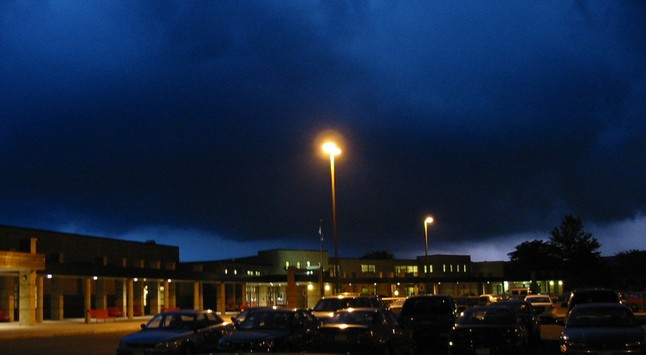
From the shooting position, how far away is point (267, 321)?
70.7 ft

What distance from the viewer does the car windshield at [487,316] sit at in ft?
68.1

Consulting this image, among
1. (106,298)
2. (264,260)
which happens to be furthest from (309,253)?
(106,298)

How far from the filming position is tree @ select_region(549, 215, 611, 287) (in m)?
108

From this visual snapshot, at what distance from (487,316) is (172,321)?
870 cm

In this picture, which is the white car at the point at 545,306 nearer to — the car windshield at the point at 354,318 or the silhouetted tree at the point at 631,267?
the car windshield at the point at 354,318

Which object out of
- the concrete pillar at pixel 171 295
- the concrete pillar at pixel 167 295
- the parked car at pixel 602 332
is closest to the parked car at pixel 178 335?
the parked car at pixel 602 332

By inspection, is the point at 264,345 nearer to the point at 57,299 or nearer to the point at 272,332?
the point at 272,332

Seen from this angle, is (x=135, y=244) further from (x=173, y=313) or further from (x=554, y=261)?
(x=554, y=261)

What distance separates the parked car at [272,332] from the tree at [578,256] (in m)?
93.6

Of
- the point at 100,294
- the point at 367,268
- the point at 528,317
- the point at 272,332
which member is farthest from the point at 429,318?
the point at 367,268

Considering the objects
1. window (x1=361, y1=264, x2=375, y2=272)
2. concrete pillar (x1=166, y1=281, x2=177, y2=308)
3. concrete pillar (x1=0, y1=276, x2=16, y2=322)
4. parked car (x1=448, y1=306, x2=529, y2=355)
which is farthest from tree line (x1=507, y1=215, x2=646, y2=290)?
parked car (x1=448, y1=306, x2=529, y2=355)

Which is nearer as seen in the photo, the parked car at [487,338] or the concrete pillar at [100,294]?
the parked car at [487,338]

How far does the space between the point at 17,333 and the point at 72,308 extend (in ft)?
76.7

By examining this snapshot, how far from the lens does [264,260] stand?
3974 inches
